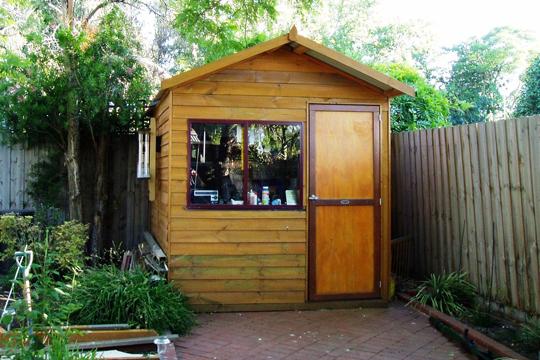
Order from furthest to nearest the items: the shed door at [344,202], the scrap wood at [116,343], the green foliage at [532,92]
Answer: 1. the green foliage at [532,92]
2. the shed door at [344,202]
3. the scrap wood at [116,343]

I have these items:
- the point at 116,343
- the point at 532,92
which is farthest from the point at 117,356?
the point at 532,92

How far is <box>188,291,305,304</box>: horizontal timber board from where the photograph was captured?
20.4 feet

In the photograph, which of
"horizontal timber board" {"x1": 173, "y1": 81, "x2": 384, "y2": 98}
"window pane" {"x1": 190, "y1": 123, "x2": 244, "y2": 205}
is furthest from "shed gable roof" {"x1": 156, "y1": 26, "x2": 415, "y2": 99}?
"window pane" {"x1": 190, "y1": 123, "x2": 244, "y2": 205}

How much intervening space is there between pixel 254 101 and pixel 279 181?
96cm

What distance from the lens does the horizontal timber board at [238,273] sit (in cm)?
616

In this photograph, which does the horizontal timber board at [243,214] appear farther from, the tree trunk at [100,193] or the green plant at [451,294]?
the tree trunk at [100,193]

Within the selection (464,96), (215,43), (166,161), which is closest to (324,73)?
(166,161)

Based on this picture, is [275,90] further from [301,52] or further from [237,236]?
[237,236]

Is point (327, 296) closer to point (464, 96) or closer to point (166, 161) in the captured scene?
point (166, 161)

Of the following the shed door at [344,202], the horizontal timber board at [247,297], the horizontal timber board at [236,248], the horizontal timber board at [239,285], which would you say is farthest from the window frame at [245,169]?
the horizontal timber board at [247,297]

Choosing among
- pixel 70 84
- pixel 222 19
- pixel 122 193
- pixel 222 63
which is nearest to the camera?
pixel 222 63

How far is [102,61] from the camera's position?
7.22 meters

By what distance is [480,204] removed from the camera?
5879 millimetres

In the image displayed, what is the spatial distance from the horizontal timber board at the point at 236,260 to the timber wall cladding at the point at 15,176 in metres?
3.09
